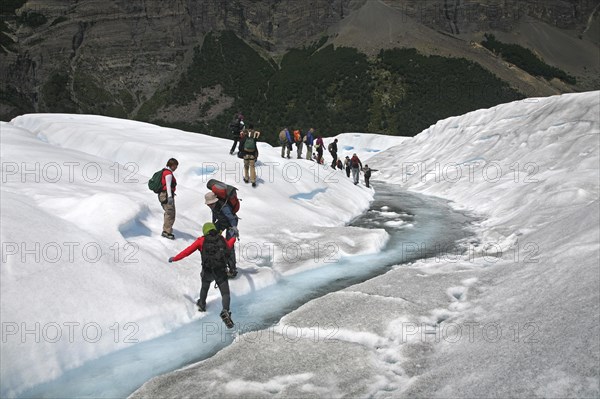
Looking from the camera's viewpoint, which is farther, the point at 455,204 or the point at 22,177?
the point at 455,204

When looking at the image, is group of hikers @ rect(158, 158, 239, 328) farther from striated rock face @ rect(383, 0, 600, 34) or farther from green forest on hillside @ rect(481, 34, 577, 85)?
striated rock face @ rect(383, 0, 600, 34)

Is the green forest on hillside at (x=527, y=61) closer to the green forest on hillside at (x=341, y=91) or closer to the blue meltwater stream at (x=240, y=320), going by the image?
the green forest on hillside at (x=341, y=91)

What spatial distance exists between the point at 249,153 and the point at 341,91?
126814mm

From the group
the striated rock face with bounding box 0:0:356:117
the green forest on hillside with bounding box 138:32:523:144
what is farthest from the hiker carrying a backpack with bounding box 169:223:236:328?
the striated rock face with bounding box 0:0:356:117

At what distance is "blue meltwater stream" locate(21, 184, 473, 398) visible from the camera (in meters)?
6.31

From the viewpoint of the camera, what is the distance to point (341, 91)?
138 meters

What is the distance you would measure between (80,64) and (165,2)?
4212 cm

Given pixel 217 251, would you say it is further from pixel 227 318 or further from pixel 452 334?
pixel 452 334

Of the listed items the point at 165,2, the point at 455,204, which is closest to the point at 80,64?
the point at 165,2

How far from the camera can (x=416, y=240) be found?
15.6 meters

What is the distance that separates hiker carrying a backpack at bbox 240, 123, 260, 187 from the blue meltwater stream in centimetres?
558

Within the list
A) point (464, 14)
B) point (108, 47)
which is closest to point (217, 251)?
point (108, 47)

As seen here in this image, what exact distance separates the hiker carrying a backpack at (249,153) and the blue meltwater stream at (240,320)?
18.3 feet

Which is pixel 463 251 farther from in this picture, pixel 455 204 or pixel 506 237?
pixel 455 204
